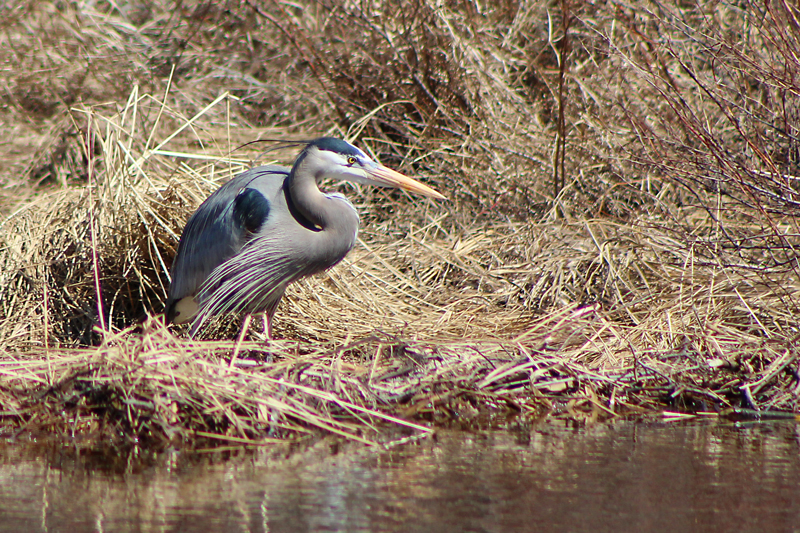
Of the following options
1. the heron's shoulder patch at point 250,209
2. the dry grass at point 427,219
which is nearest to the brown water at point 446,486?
the dry grass at point 427,219

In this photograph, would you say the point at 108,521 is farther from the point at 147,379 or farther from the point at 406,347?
the point at 406,347

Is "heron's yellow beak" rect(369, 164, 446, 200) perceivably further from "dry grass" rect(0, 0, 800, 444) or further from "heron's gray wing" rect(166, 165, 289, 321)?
"dry grass" rect(0, 0, 800, 444)

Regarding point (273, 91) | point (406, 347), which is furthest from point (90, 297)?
point (273, 91)

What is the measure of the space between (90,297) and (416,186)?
5.87ft

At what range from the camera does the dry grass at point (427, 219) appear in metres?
3.60

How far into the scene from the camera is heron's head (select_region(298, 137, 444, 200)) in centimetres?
422

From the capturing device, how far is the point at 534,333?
4359 millimetres

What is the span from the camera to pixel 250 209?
4.27 m

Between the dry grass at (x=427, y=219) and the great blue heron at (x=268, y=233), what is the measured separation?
0.27 m

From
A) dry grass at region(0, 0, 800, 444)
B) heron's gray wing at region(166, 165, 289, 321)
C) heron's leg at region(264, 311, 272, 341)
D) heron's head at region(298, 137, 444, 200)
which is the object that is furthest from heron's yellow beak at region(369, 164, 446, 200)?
heron's leg at region(264, 311, 272, 341)

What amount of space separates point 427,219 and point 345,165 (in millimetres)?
1431

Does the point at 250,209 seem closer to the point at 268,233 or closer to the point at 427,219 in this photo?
the point at 268,233

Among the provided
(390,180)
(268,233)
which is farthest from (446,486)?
(390,180)

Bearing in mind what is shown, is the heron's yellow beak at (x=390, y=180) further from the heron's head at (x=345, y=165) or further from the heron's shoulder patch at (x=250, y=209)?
the heron's shoulder patch at (x=250, y=209)
